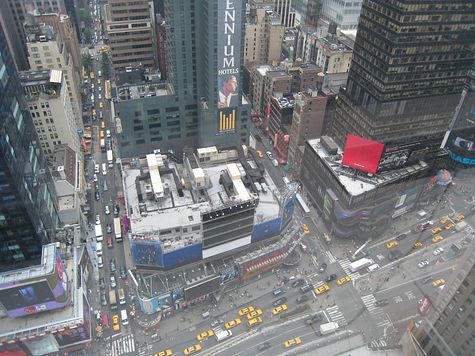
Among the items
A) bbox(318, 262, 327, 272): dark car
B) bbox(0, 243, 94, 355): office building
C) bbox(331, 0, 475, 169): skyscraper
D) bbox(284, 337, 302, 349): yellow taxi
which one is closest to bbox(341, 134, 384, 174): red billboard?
bbox(331, 0, 475, 169): skyscraper

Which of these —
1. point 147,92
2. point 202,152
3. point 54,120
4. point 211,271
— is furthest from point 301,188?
point 54,120

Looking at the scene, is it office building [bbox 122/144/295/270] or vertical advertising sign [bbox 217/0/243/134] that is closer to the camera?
office building [bbox 122/144/295/270]

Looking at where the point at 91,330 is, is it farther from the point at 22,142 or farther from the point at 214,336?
the point at 22,142

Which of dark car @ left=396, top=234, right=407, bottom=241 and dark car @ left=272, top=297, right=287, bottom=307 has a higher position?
dark car @ left=396, top=234, right=407, bottom=241

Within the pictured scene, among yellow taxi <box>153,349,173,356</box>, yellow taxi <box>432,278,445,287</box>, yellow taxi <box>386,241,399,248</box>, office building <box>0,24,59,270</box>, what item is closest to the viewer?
office building <box>0,24,59,270</box>

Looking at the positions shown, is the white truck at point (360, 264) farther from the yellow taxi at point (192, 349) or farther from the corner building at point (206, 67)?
the corner building at point (206, 67)

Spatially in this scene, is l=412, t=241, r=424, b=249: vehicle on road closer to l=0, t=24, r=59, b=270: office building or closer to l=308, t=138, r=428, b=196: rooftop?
l=308, t=138, r=428, b=196: rooftop

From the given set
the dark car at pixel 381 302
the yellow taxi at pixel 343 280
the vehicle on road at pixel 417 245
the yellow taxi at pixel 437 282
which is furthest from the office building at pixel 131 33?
the yellow taxi at pixel 437 282
